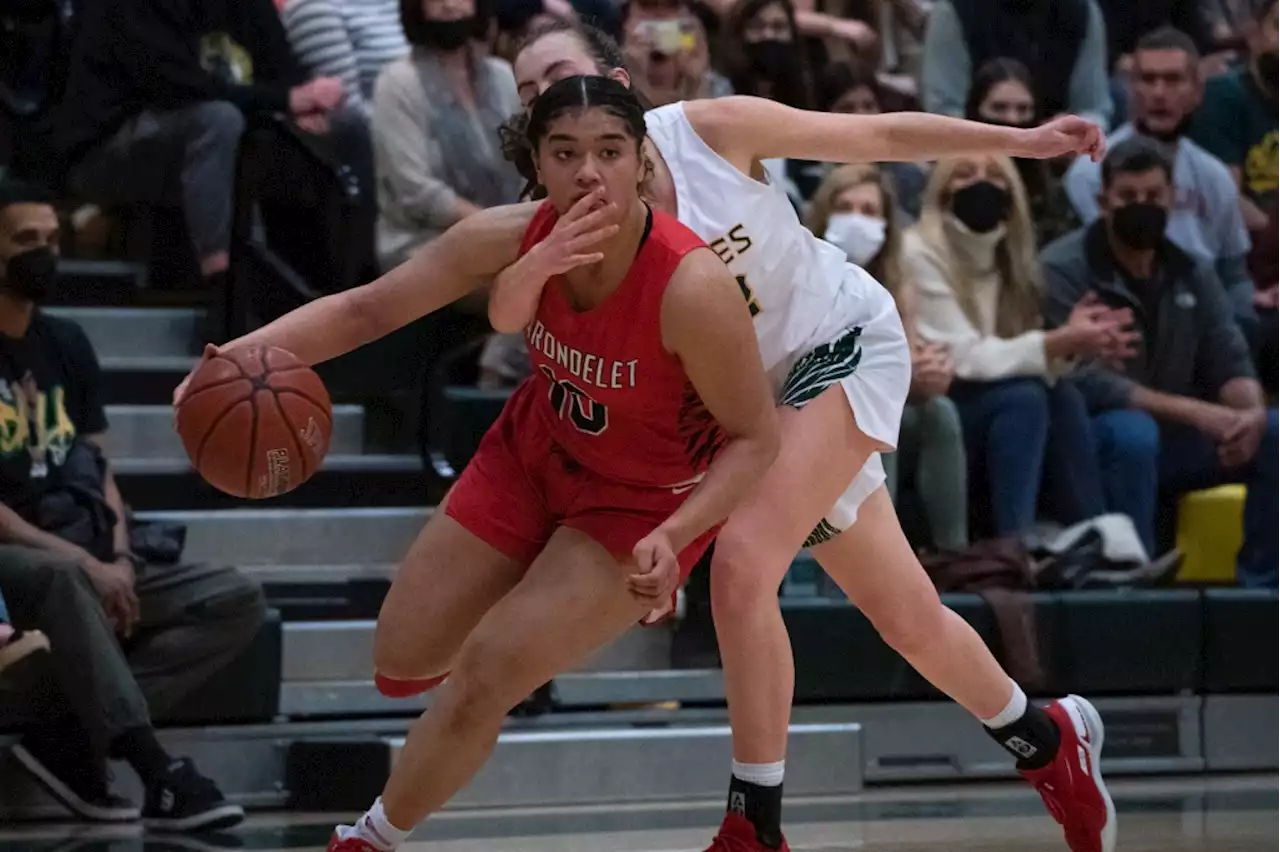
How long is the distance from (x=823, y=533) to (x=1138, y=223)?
3048 millimetres

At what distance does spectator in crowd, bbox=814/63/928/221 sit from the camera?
6777 millimetres

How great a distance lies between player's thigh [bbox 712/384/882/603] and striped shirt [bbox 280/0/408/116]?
3197 millimetres

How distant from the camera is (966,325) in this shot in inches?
244

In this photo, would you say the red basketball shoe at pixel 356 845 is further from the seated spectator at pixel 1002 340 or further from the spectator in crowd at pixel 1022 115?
the spectator in crowd at pixel 1022 115

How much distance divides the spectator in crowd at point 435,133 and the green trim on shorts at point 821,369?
2279 mm

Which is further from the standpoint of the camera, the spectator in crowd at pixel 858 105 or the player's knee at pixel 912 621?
the spectator in crowd at pixel 858 105

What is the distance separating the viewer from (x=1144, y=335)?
6.57 m

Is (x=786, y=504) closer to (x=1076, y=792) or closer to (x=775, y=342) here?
(x=775, y=342)

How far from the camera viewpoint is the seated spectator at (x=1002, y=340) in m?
6.12

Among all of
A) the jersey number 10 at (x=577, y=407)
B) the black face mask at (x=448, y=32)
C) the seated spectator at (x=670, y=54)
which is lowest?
the jersey number 10 at (x=577, y=407)

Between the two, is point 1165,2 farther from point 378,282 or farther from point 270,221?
point 378,282

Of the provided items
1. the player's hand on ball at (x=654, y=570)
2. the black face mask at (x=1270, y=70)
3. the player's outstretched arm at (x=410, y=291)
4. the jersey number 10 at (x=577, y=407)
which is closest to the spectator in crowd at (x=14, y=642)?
the player's outstretched arm at (x=410, y=291)

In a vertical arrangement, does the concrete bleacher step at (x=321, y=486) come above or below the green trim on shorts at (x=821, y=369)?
below

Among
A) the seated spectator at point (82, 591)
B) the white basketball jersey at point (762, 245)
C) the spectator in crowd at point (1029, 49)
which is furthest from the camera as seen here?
the spectator in crowd at point (1029, 49)
